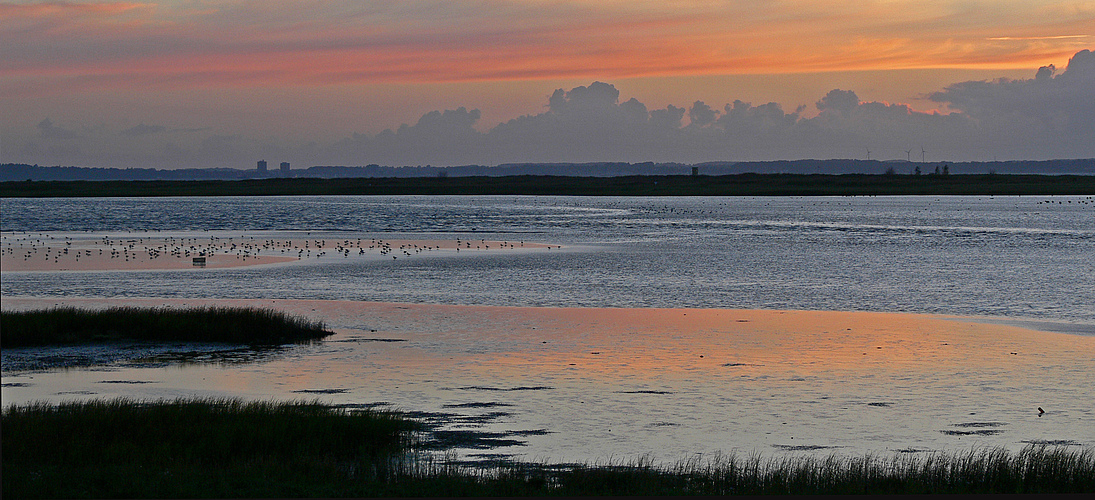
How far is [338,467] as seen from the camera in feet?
42.9

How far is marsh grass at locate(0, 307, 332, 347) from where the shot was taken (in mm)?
23250

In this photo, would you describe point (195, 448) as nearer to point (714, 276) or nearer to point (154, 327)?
point (154, 327)

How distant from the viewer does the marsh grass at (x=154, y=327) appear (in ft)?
76.3

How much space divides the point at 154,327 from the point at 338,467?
12.6m

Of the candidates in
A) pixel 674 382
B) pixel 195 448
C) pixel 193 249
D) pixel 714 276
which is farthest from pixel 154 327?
pixel 193 249

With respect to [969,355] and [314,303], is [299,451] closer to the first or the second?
[969,355]

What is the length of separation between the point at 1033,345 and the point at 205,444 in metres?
17.8

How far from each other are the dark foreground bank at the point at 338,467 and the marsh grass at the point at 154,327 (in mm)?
8717

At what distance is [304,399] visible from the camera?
17.1 m

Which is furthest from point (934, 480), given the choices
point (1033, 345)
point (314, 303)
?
point (314, 303)

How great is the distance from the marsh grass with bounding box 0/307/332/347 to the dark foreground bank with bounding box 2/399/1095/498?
872 centimetres

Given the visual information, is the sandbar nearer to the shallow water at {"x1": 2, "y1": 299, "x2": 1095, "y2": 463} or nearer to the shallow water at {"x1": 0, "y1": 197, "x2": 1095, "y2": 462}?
the shallow water at {"x1": 0, "y1": 197, "x2": 1095, "y2": 462}

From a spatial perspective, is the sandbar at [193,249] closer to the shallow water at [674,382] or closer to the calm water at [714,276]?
the calm water at [714,276]

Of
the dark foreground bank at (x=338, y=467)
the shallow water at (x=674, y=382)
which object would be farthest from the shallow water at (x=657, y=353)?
the dark foreground bank at (x=338, y=467)
